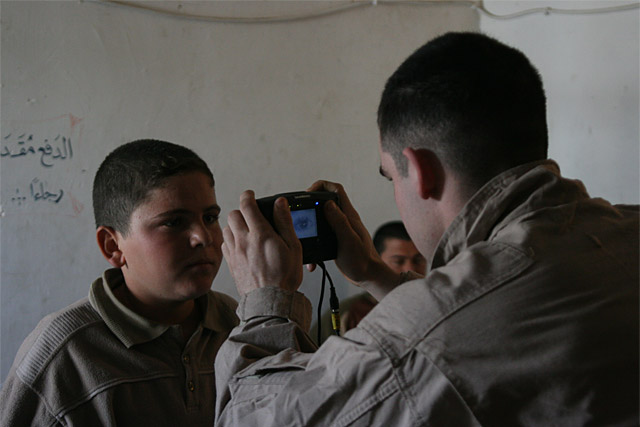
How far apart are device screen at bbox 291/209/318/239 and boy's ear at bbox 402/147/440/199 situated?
1.02ft

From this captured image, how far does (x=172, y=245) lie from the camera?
1188mm

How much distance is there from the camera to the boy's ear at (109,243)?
1.27m

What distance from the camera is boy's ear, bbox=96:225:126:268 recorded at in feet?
4.16

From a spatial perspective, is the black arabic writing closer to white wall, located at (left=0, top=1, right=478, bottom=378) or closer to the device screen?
white wall, located at (left=0, top=1, right=478, bottom=378)

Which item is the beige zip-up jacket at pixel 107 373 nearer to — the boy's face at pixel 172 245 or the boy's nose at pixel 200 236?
the boy's face at pixel 172 245

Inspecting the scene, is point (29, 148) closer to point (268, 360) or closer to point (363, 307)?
point (363, 307)

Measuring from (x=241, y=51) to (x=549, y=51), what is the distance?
110cm

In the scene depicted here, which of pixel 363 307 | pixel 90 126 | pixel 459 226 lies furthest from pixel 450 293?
pixel 90 126

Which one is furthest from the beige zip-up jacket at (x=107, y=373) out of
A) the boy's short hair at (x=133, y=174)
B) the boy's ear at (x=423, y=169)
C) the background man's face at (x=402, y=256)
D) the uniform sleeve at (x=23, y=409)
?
the background man's face at (x=402, y=256)

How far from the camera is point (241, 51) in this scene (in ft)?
7.30

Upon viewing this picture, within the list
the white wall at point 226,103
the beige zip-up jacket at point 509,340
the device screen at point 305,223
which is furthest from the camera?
the white wall at point 226,103

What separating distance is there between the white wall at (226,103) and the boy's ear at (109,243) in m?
0.83

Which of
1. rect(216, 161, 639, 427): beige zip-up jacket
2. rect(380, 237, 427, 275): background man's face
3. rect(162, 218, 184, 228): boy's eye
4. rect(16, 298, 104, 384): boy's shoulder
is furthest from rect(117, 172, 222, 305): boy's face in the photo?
rect(380, 237, 427, 275): background man's face

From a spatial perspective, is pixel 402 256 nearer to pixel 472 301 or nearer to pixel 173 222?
pixel 173 222
